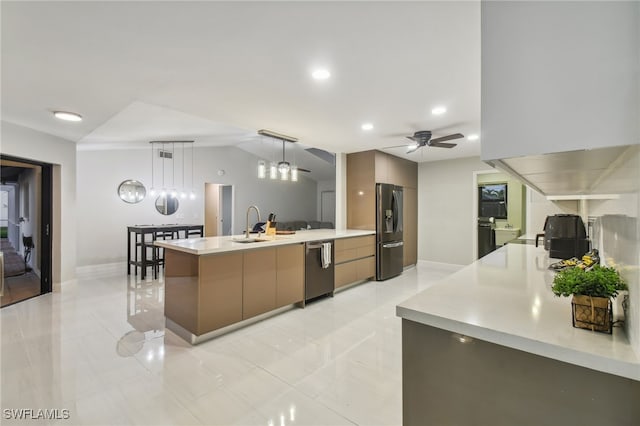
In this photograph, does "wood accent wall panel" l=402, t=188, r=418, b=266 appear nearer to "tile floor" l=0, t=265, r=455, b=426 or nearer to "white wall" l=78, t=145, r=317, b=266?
"tile floor" l=0, t=265, r=455, b=426

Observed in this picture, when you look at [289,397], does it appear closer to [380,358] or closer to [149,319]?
[380,358]

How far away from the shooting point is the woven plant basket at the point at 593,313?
0.85 m

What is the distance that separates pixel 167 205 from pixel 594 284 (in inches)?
283

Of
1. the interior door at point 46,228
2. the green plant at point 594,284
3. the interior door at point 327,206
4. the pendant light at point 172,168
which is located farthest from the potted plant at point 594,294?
the interior door at point 327,206

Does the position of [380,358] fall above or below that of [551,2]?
below

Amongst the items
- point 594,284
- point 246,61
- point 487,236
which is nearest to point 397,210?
point 487,236

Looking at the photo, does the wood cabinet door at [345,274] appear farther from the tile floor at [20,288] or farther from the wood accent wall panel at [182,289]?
the tile floor at [20,288]

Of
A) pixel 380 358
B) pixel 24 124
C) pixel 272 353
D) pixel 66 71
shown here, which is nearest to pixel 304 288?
pixel 272 353

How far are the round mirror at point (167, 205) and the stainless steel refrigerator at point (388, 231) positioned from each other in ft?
15.5

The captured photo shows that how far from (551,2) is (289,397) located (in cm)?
223

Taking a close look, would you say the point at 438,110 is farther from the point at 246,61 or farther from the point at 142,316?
the point at 142,316

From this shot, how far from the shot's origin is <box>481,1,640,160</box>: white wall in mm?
648

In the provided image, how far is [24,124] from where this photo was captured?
3521 millimetres

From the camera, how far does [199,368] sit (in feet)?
7.18
